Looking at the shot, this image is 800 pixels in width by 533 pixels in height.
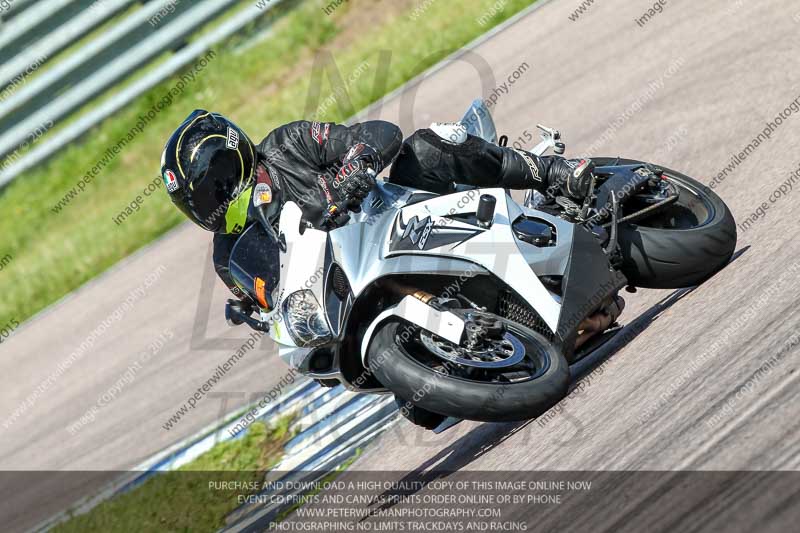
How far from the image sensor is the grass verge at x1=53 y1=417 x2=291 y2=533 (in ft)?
22.6

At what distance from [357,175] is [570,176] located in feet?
5.54

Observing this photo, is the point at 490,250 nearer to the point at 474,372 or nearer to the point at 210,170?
the point at 474,372

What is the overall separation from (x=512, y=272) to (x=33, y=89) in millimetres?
8522

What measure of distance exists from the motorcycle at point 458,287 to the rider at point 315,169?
0.18 m

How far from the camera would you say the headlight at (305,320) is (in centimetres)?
474

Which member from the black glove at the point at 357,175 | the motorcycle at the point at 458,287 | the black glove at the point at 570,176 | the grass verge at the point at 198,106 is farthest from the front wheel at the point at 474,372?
the grass verge at the point at 198,106

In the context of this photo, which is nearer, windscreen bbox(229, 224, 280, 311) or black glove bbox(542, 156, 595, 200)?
windscreen bbox(229, 224, 280, 311)

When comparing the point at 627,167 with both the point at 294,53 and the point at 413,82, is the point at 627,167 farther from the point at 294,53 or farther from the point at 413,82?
the point at 294,53

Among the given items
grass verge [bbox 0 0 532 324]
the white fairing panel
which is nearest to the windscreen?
the white fairing panel

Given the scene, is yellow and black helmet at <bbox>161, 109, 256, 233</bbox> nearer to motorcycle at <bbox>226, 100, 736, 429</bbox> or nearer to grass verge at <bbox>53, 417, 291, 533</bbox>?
motorcycle at <bbox>226, 100, 736, 429</bbox>

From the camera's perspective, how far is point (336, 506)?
5.98 meters

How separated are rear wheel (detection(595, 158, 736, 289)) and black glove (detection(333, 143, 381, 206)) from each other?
1.59 metres

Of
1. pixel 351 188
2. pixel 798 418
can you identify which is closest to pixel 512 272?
pixel 351 188

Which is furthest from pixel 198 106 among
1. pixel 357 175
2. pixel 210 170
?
pixel 357 175
